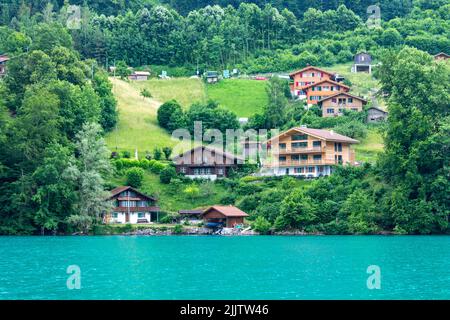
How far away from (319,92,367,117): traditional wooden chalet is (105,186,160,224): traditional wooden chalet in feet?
94.9

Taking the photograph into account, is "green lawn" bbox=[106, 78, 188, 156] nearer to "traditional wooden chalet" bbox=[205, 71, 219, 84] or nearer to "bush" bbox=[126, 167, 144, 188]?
"bush" bbox=[126, 167, 144, 188]

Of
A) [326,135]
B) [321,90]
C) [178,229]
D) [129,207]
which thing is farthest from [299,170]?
[321,90]

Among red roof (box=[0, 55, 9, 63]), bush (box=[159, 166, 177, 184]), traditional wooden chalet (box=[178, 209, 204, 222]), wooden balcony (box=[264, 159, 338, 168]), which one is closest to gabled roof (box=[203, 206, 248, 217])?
traditional wooden chalet (box=[178, 209, 204, 222])

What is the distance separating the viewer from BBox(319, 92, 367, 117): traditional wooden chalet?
8931 cm

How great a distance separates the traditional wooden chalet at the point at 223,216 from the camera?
65062 millimetres

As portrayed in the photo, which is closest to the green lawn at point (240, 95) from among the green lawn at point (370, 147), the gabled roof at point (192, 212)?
the green lawn at point (370, 147)

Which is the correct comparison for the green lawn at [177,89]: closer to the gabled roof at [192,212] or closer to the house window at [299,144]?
the house window at [299,144]

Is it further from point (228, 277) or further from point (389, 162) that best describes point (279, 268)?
point (389, 162)

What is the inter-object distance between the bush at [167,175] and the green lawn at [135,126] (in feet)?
22.9

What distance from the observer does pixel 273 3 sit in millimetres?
132500

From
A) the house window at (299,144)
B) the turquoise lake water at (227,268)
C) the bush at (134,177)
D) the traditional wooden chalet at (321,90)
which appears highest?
the traditional wooden chalet at (321,90)

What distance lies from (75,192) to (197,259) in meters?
25.9

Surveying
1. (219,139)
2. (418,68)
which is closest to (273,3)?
(219,139)

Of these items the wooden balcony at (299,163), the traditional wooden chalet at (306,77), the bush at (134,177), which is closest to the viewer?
the bush at (134,177)
